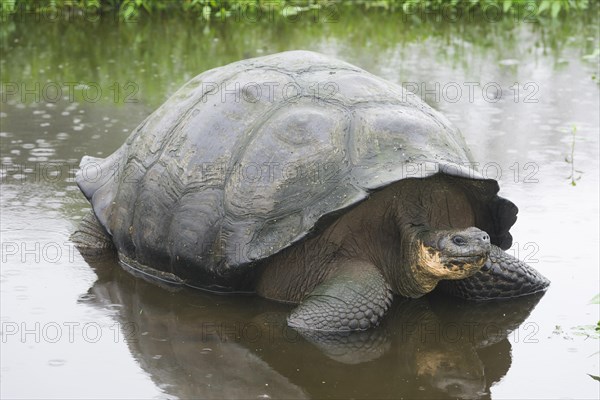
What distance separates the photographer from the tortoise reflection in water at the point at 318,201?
5.34 metres

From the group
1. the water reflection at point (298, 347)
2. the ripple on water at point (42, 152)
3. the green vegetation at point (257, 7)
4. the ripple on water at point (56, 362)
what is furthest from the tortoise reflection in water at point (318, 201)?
the green vegetation at point (257, 7)

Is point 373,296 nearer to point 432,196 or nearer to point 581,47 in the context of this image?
point 432,196

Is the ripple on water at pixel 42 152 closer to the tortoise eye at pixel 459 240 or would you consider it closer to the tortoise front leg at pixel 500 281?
the tortoise front leg at pixel 500 281

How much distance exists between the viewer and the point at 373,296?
5.38m

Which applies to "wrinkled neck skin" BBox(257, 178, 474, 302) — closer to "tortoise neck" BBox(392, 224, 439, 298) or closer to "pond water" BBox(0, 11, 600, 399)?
"tortoise neck" BBox(392, 224, 439, 298)

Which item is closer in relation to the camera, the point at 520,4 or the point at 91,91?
the point at 91,91

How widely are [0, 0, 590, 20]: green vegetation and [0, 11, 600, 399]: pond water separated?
3011mm

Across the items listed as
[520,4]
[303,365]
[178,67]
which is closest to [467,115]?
[178,67]

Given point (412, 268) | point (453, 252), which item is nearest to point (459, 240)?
point (453, 252)

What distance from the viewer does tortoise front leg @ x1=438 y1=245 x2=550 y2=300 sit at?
580 centimetres

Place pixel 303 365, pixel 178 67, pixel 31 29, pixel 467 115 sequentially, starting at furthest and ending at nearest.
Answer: pixel 31 29 → pixel 178 67 → pixel 467 115 → pixel 303 365

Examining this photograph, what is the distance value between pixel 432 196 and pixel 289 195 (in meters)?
0.78

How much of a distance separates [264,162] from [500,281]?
1.48 m

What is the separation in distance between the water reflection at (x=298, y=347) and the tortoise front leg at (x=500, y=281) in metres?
0.06
